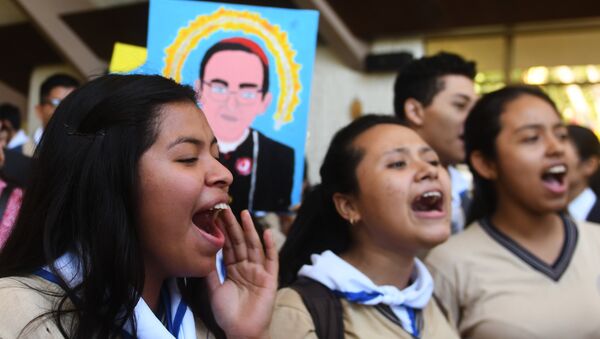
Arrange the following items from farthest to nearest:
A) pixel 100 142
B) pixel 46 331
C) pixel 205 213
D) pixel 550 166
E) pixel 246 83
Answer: pixel 550 166, pixel 246 83, pixel 205 213, pixel 100 142, pixel 46 331

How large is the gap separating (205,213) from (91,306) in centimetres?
31

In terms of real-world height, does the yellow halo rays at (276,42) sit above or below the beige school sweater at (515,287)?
above

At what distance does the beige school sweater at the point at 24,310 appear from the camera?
1.22 m

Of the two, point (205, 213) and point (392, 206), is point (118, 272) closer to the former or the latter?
point (205, 213)

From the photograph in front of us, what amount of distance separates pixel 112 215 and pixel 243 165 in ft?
2.99

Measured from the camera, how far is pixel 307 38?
7.56ft

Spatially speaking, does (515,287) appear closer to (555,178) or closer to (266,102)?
(555,178)

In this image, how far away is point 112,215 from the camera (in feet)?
4.42

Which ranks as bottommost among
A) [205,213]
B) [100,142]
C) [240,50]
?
[205,213]

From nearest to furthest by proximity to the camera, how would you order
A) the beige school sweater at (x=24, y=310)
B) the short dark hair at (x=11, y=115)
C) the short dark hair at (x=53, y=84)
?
the beige school sweater at (x=24, y=310) < the short dark hair at (x=53, y=84) < the short dark hair at (x=11, y=115)

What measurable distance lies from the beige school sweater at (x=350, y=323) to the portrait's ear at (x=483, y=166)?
0.72 meters

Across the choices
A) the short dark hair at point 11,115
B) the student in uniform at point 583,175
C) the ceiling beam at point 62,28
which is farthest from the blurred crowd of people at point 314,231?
the ceiling beam at point 62,28

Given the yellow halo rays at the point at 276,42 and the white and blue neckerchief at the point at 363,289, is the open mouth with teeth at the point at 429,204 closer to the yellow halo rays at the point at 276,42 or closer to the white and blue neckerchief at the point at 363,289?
the white and blue neckerchief at the point at 363,289

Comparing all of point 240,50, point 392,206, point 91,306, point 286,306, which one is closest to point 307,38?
point 240,50
